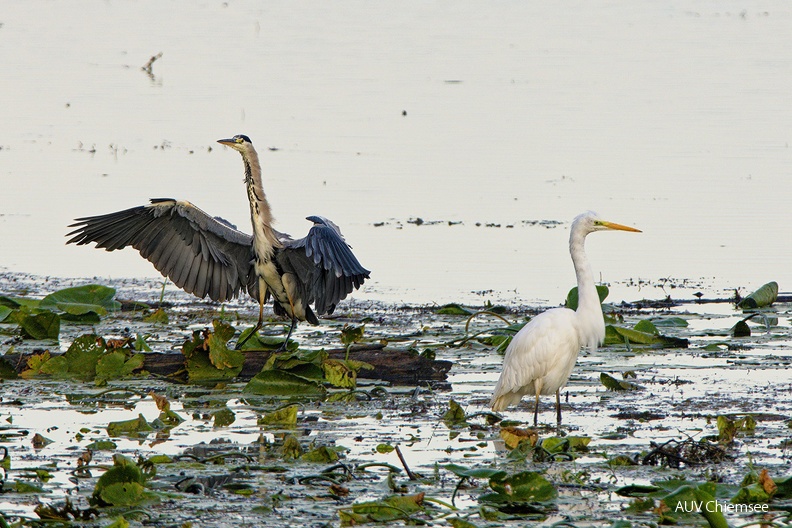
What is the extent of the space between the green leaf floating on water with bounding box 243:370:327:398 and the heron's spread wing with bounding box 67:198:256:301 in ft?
5.41

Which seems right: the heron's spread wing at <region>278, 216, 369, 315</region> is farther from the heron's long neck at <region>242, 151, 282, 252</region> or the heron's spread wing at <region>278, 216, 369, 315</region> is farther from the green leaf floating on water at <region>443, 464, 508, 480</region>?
the green leaf floating on water at <region>443, 464, 508, 480</region>

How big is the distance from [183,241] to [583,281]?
3.09 meters

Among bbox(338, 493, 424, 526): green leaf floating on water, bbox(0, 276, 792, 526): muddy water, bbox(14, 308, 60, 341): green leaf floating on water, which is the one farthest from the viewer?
bbox(14, 308, 60, 341): green leaf floating on water

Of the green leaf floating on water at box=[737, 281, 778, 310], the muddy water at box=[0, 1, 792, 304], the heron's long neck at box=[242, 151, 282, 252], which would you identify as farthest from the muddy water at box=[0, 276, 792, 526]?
the muddy water at box=[0, 1, 792, 304]

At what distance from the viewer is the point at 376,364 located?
832 cm

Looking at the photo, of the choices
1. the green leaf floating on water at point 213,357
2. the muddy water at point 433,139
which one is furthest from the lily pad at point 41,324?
the muddy water at point 433,139

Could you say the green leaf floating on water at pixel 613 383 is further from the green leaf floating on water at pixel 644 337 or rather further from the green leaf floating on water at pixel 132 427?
the green leaf floating on water at pixel 132 427

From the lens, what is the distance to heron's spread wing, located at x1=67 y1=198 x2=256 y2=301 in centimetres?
911

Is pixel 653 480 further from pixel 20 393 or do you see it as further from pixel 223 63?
pixel 223 63

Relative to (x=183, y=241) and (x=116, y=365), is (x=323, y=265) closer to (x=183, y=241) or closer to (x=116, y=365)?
(x=183, y=241)

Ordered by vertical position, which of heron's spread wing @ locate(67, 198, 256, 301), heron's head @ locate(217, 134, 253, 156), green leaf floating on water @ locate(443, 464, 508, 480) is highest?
heron's head @ locate(217, 134, 253, 156)

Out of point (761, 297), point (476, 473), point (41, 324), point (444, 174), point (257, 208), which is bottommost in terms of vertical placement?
point (476, 473)

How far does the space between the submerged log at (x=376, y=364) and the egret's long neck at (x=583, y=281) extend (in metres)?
1.02

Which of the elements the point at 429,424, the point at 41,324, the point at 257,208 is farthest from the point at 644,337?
the point at 41,324
